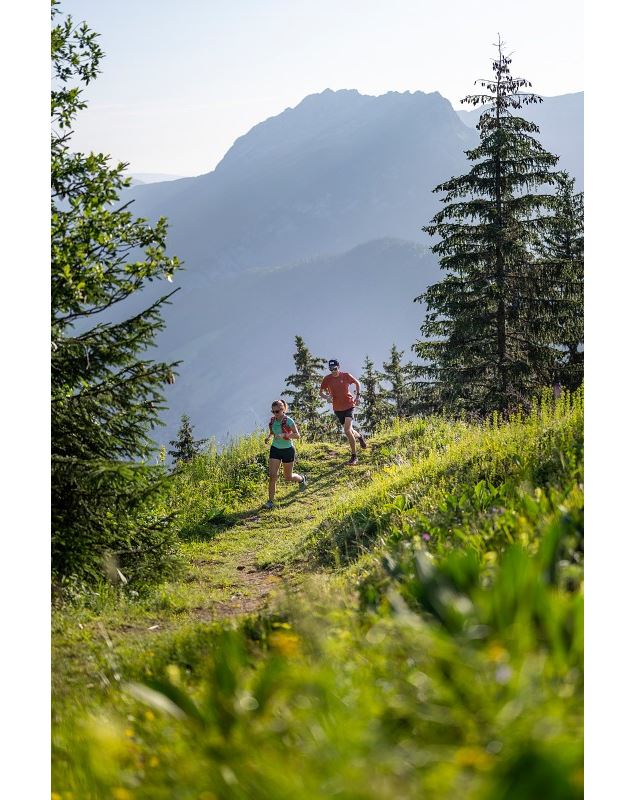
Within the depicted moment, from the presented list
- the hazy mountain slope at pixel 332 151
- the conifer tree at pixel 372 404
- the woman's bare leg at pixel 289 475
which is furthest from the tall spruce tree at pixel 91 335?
the conifer tree at pixel 372 404

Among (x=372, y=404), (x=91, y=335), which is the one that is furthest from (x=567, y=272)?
(x=372, y=404)

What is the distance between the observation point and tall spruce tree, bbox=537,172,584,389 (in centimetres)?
966

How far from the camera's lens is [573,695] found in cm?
242

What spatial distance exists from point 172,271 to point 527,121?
7.81m

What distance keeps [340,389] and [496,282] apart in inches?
142

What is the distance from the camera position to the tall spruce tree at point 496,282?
11242 mm

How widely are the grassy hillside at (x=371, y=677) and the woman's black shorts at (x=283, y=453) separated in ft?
17.6

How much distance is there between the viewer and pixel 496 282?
12812mm

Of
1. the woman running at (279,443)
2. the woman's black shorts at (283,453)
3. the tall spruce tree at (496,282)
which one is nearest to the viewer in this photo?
the woman running at (279,443)

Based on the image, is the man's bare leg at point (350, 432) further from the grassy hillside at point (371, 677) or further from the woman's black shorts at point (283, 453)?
the grassy hillside at point (371, 677)

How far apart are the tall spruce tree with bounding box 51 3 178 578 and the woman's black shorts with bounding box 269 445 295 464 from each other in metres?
4.76

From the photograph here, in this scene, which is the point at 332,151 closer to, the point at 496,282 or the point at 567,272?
the point at 496,282
